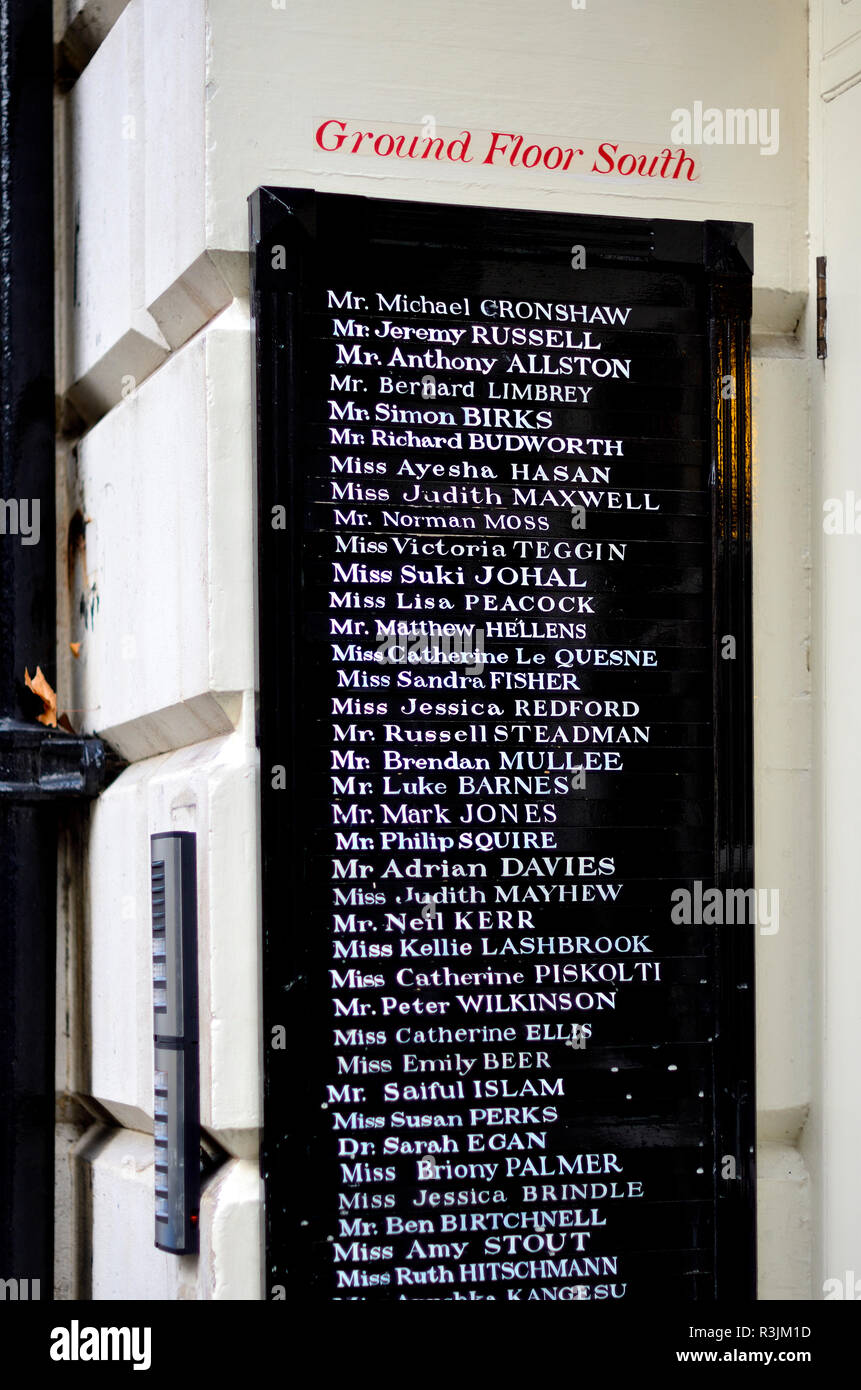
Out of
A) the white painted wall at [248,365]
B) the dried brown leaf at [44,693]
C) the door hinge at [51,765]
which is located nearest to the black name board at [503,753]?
the white painted wall at [248,365]

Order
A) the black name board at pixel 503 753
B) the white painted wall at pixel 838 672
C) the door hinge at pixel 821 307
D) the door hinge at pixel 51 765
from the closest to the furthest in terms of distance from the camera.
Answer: the black name board at pixel 503 753
the white painted wall at pixel 838 672
the door hinge at pixel 821 307
the door hinge at pixel 51 765

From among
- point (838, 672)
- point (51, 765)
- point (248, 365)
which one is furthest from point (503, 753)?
point (51, 765)

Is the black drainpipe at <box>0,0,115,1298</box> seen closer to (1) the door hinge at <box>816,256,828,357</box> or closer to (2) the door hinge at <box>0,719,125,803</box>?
(2) the door hinge at <box>0,719,125,803</box>

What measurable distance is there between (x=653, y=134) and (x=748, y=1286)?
2.30 meters

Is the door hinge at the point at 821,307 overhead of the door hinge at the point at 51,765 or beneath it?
overhead

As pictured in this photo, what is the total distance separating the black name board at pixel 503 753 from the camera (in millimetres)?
3807

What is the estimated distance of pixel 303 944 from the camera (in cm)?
380

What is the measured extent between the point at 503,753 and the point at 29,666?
148 centimetres

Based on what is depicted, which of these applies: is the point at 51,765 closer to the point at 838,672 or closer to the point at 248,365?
the point at 248,365

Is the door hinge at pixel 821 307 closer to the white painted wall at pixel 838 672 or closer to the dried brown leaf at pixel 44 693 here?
the white painted wall at pixel 838 672

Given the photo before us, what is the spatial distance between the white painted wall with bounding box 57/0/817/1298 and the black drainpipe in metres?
0.24

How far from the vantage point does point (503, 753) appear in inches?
154

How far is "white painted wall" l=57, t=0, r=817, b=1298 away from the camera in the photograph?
12.7ft

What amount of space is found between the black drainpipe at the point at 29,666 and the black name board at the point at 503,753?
1142mm
